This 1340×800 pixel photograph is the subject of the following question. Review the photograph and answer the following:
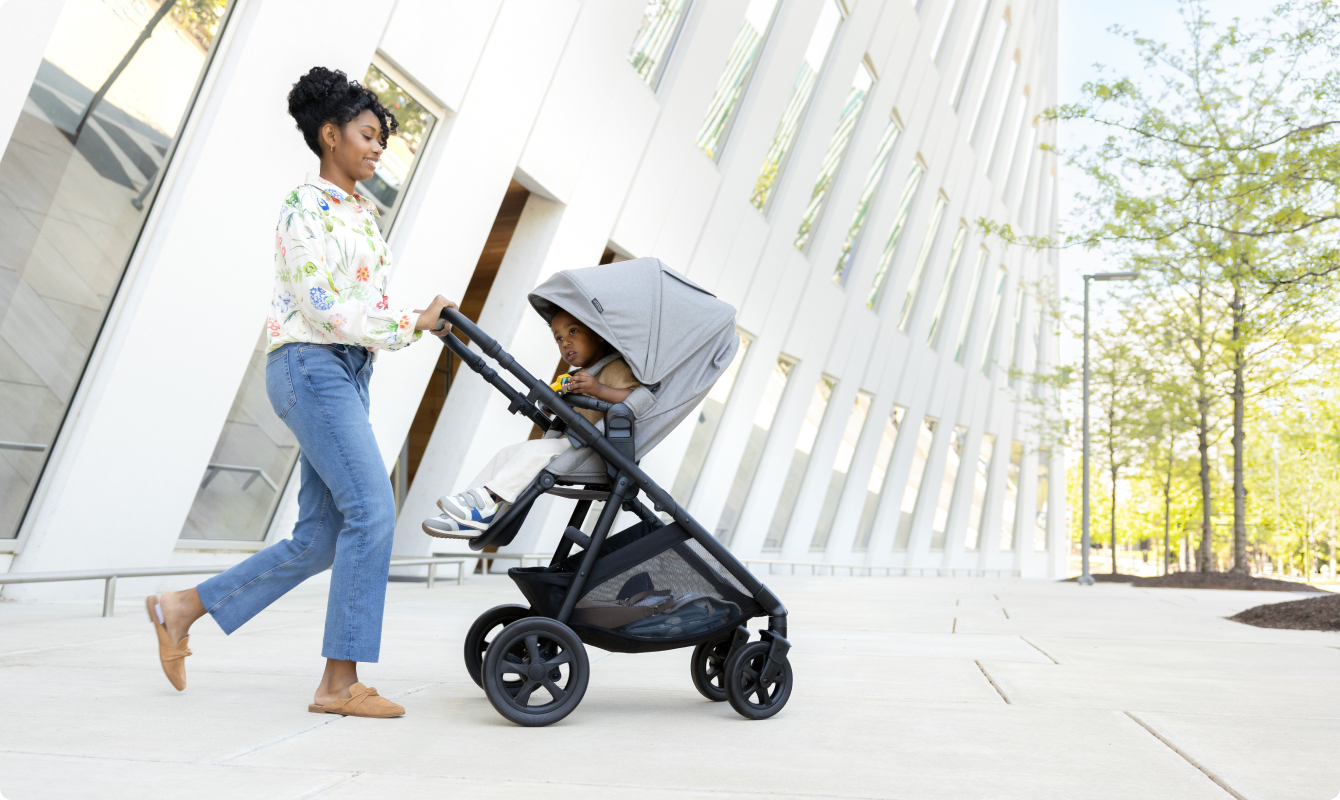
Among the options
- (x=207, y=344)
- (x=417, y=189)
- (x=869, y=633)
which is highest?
(x=417, y=189)

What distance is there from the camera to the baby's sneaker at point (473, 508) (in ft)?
11.1

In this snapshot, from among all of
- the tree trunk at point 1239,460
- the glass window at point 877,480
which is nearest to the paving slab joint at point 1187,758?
the tree trunk at point 1239,460

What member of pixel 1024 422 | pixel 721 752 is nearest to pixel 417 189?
pixel 721 752

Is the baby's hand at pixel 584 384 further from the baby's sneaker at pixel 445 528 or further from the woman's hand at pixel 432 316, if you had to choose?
the baby's sneaker at pixel 445 528

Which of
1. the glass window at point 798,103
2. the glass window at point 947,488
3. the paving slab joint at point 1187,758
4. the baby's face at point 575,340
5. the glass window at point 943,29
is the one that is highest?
the glass window at point 943,29

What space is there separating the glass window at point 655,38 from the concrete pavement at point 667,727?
7841mm

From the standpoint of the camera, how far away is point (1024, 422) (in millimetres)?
35344

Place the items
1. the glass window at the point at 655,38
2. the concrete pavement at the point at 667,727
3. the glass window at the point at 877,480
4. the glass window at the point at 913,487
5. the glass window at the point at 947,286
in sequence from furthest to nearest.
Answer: the glass window at the point at 947,286 < the glass window at the point at 913,487 < the glass window at the point at 877,480 < the glass window at the point at 655,38 < the concrete pavement at the point at 667,727

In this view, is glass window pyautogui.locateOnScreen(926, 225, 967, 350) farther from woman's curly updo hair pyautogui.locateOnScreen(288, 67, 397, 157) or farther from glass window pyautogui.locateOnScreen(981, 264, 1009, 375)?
woman's curly updo hair pyautogui.locateOnScreen(288, 67, 397, 157)

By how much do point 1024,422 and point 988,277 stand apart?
22.1 feet

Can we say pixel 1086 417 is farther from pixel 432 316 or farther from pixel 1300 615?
pixel 432 316

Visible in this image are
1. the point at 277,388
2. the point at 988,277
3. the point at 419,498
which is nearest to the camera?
the point at 277,388

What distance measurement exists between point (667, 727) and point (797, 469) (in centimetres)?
1652

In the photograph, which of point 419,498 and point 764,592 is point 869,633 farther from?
point 419,498
